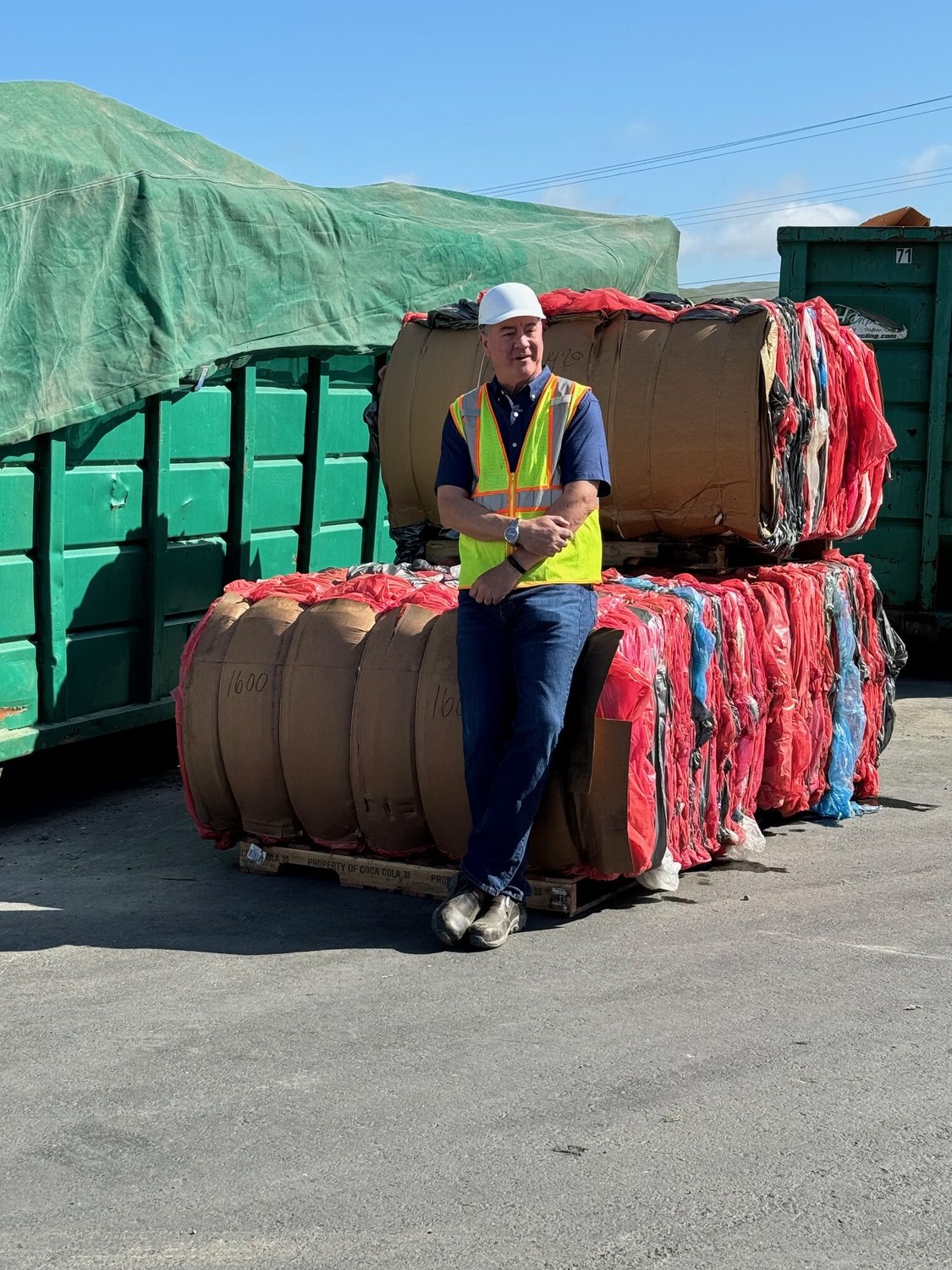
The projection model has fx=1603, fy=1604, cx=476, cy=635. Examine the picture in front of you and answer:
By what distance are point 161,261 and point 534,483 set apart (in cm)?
273

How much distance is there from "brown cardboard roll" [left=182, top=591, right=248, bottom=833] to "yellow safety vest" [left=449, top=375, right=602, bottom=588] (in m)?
1.25

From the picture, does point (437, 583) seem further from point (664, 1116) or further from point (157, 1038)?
point (664, 1116)

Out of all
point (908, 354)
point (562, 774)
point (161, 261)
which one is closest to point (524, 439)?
point (562, 774)

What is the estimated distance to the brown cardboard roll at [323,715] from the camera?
6152 millimetres

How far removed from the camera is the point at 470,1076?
4395mm

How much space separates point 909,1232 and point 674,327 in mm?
4474

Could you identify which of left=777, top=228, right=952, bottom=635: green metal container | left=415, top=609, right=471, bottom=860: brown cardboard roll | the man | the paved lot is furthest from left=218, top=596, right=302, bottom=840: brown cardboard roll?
left=777, top=228, right=952, bottom=635: green metal container

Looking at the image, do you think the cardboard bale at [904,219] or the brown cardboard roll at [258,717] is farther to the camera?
the cardboard bale at [904,219]

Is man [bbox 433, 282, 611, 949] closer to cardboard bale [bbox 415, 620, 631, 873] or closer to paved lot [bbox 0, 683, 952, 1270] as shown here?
cardboard bale [bbox 415, 620, 631, 873]

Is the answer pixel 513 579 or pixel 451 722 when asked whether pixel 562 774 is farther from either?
pixel 513 579

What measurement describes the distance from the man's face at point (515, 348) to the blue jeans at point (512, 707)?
0.77 metres

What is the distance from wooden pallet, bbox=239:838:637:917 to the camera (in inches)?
232

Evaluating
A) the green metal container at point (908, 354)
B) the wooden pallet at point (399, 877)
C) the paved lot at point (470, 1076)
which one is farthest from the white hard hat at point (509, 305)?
the green metal container at point (908, 354)

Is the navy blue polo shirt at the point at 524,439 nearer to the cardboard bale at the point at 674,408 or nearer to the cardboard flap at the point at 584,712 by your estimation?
the cardboard flap at the point at 584,712
